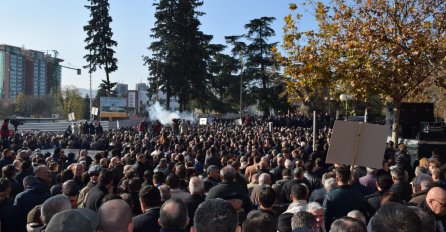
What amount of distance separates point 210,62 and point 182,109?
6711 mm

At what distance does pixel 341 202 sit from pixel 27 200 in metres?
4.11

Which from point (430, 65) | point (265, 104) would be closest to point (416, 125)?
point (430, 65)

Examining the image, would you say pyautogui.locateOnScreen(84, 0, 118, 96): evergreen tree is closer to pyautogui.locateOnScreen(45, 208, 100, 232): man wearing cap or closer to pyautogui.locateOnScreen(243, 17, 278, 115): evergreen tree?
pyautogui.locateOnScreen(243, 17, 278, 115): evergreen tree

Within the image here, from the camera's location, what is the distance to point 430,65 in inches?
526

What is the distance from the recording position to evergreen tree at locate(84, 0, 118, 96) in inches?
2121

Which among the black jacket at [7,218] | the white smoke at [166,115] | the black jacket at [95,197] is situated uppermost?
the white smoke at [166,115]

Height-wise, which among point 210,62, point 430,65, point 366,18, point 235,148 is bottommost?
point 235,148

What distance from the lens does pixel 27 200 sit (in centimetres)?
586

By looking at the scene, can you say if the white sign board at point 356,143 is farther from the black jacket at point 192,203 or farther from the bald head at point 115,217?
the bald head at point 115,217

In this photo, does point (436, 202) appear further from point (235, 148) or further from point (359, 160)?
point (235, 148)

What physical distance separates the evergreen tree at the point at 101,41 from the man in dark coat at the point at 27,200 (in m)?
49.2

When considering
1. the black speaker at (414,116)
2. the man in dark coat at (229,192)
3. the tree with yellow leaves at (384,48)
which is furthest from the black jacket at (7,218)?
the black speaker at (414,116)

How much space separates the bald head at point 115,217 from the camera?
3324 mm

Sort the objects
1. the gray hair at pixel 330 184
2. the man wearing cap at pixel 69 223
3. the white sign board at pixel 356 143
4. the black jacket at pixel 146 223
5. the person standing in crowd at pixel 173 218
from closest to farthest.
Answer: the man wearing cap at pixel 69 223 < the person standing in crowd at pixel 173 218 < the black jacket at pixel 146 223 < the gray hair at pixel 330 184 < the white sign board at pixel 356 143
